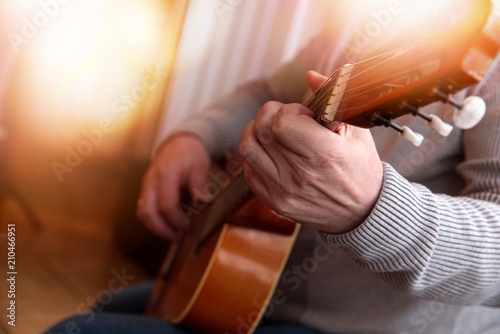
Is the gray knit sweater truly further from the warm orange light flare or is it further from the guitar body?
the warm orange light flare

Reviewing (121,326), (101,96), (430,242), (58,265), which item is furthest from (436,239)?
(101,96)

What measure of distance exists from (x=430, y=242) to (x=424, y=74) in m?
0.25

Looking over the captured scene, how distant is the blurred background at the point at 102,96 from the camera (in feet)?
6.63

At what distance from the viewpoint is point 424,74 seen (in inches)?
13.1

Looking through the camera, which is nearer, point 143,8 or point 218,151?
point 218,151

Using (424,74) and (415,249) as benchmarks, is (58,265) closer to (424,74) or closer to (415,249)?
(415,249)

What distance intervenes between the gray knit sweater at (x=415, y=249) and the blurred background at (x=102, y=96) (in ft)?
3.78

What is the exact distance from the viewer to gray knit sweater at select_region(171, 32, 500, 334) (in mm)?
514

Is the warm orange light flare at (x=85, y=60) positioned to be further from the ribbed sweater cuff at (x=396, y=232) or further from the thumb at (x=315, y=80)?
the ribbed sweater cuff at (x=396, y=232)

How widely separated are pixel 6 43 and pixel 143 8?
716mm

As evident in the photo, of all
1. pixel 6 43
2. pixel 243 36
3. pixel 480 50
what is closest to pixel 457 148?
pixel 480 50

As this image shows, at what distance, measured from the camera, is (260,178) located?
53cm

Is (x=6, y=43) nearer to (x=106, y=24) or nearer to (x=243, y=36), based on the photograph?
(x=106, y=24)

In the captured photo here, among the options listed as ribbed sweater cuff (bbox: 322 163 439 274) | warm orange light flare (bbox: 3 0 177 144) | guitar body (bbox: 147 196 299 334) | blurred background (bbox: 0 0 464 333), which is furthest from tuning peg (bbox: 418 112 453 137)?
warm orange light flare (bbox: 3 0 177 144)
